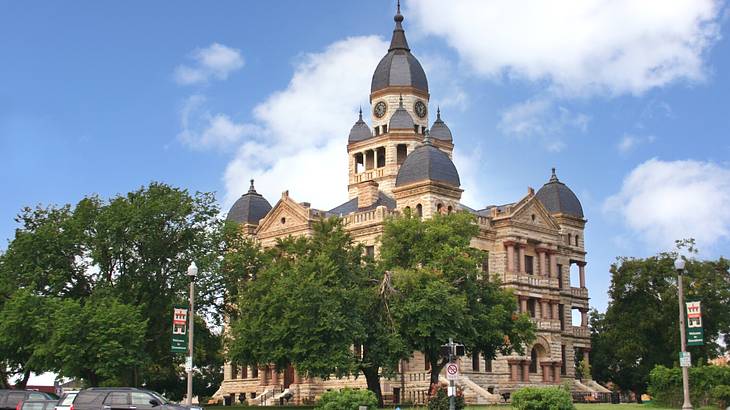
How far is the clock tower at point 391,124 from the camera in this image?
8581 centimetres

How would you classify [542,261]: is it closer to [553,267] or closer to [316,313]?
[553,267]

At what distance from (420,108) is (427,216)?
20.2 metres

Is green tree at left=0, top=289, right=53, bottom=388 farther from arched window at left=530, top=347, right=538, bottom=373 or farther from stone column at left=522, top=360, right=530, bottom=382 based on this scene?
arched window at left=530, top=347, right=538, bottom=373

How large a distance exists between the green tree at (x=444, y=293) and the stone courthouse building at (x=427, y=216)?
17.6ft

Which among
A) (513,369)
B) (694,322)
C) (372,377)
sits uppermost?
(694,322)

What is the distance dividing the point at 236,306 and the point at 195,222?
556 cm

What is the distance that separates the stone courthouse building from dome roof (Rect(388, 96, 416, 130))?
0.08m

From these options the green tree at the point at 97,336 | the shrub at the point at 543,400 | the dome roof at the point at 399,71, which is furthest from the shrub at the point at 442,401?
the dome roof at the point at 399,71

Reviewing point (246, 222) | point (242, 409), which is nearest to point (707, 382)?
point (242, 409)

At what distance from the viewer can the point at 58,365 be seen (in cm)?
5281

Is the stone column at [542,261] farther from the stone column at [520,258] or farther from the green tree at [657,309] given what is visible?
the green tree at [657,309]

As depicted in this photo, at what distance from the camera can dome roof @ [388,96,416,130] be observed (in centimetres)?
8581

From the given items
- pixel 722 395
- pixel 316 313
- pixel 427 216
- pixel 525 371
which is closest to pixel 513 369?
pixel 525 371

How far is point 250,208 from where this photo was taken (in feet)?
272
